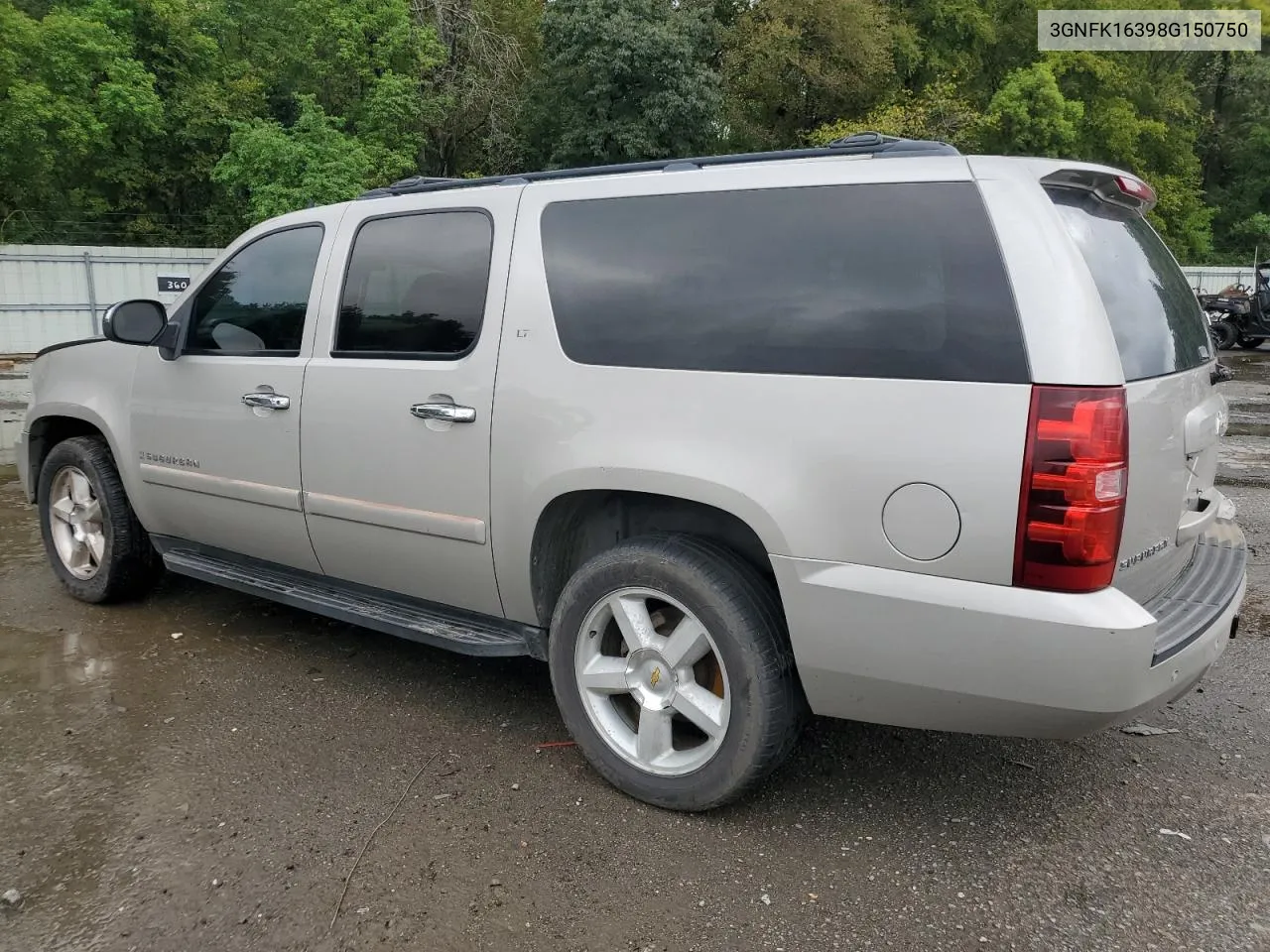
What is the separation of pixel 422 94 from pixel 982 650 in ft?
97.1

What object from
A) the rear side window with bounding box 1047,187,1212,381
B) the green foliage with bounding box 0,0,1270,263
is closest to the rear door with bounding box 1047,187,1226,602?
the rear side window with bounding box 1047,187,1212,381

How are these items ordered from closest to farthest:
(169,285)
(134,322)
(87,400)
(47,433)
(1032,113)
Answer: (134,322), (87,400), (47,433), (169,285), (1032,113)

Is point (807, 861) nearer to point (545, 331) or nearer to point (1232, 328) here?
point (545, 331)

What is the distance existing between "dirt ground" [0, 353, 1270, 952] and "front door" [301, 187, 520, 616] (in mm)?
584

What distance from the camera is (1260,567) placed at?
543 cm

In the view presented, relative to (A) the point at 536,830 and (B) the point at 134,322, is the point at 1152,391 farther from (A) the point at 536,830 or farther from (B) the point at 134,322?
(B) the point at 134,322

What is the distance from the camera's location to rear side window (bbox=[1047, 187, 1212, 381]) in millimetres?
2582

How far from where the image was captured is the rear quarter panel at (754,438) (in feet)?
Result: 7.95

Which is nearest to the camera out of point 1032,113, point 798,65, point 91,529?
point 91,529

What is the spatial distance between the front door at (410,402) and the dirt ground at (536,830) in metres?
0.58

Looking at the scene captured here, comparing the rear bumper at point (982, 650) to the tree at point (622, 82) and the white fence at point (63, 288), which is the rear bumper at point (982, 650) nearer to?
the white fence at point (63, 288)

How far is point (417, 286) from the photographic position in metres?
3.58

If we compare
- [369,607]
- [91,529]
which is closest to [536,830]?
[369,607]

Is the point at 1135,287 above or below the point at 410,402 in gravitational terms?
above
